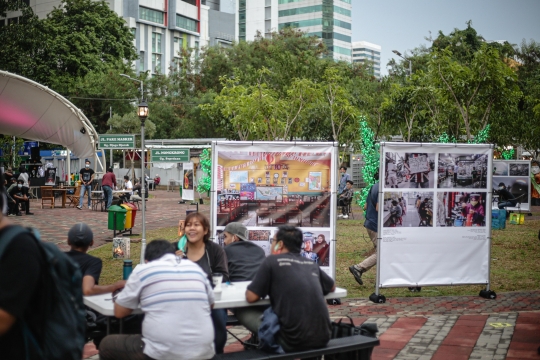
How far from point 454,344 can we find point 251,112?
69.2 feet

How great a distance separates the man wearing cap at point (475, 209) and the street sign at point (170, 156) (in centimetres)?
1810

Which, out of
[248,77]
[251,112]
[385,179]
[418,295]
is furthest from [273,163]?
[248,77]

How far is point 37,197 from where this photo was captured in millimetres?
35969

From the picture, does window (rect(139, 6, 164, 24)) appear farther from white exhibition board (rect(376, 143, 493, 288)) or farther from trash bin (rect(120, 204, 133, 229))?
white exhibition board (rect(376, 143, 493, 288))

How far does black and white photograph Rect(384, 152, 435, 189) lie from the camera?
356 inches

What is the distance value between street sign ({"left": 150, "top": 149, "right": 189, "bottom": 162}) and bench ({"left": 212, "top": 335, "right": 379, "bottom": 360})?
21.2m

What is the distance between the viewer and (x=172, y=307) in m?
4.50

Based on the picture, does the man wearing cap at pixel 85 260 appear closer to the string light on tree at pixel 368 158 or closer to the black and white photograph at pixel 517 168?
the string light on tree at pixel 368 158

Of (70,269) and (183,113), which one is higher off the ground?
→ (183,113)

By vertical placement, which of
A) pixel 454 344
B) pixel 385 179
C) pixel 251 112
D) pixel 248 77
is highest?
pixel 248 77

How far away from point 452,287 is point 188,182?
2243 centimetres

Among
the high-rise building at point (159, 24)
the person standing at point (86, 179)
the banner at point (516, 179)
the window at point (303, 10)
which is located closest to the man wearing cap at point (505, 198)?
the banner at point (516, 179)

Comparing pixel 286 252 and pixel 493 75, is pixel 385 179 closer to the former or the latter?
pixel 286 252

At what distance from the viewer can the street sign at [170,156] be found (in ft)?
86.6
